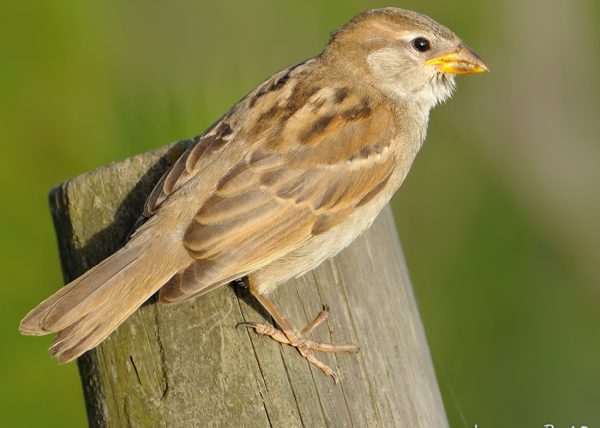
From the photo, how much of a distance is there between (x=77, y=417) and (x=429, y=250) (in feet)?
8.12

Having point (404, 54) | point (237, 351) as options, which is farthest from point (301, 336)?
point (404, 54)

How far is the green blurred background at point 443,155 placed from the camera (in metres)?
5.51

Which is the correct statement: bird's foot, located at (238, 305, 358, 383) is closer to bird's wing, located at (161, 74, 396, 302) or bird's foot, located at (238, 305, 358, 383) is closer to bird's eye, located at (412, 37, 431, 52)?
bird's wing, located at (161, 74, 396, 302)

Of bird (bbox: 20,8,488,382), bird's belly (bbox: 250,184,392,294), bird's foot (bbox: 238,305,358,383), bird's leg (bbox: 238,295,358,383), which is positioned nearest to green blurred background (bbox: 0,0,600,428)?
bird (bbox: 20,8,488,382)

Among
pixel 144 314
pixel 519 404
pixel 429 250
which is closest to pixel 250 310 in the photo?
pixel 144 314

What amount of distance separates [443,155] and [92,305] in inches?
166

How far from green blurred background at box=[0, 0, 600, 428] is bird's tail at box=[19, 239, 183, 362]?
73.8 inches

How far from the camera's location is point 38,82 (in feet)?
19.3

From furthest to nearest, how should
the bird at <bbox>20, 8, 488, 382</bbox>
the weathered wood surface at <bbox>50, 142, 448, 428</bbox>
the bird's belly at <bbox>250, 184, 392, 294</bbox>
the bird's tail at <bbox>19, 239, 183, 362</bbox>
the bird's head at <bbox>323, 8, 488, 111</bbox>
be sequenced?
the bird's head at <bbox>323, 8, 488, 111</bbox>, the bird's belly at <bbox>250, 184, 392, 294</bbox>, the bird at <bbox>20, 8, 488, 382</bbox>, the bird's tail at <bbox>19, 239, 183, 362</bbox>, the weathered wood surface at <bbox>50, 142, 448, 428</bbox>

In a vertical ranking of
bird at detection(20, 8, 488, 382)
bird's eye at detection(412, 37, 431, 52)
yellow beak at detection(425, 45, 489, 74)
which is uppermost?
bird's eye at detection(412, 37, 431, 52)

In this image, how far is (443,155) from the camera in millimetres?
7227

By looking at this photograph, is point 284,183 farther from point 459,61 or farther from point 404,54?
point 459,61

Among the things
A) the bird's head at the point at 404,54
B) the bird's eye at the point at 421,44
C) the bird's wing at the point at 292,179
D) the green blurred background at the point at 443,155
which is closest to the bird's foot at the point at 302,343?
the bird's wing at the point at 292,179

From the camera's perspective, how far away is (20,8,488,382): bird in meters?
3.41
